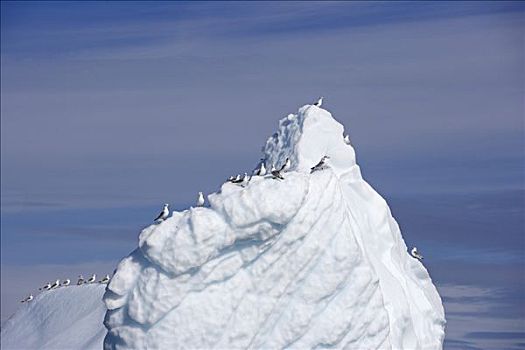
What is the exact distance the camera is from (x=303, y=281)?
38438 millimetres

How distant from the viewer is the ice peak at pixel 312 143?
150 feet

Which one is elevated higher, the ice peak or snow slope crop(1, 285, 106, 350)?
the ice peak

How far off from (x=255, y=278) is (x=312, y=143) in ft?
29.3

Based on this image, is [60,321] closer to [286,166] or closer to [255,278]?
[286,166]

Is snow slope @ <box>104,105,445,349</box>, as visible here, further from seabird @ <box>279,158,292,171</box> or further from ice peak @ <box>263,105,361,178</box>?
ice peak @ <box>263,105,361,178</box>

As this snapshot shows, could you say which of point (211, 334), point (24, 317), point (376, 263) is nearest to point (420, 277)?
point (376, 263)

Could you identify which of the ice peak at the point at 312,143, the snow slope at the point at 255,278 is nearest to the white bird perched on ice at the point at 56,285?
the ice peak at the point at 312,143

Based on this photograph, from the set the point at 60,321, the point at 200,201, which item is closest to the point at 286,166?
the point at 200,201

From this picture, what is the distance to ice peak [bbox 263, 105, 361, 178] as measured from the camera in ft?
150

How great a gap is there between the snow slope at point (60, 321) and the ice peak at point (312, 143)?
9.93 metres

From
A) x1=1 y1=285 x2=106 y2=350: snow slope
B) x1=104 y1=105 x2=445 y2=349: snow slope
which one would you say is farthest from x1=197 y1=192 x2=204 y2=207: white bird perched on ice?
x1=1 y1=285 x2=106 y2=350: snow slope

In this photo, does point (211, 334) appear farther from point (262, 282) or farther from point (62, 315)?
point (62, 315)

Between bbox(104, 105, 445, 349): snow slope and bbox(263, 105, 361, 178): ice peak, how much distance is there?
4675mm

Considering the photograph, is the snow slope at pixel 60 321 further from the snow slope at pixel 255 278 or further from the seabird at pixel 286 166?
the snow slope at pixel 255 278
